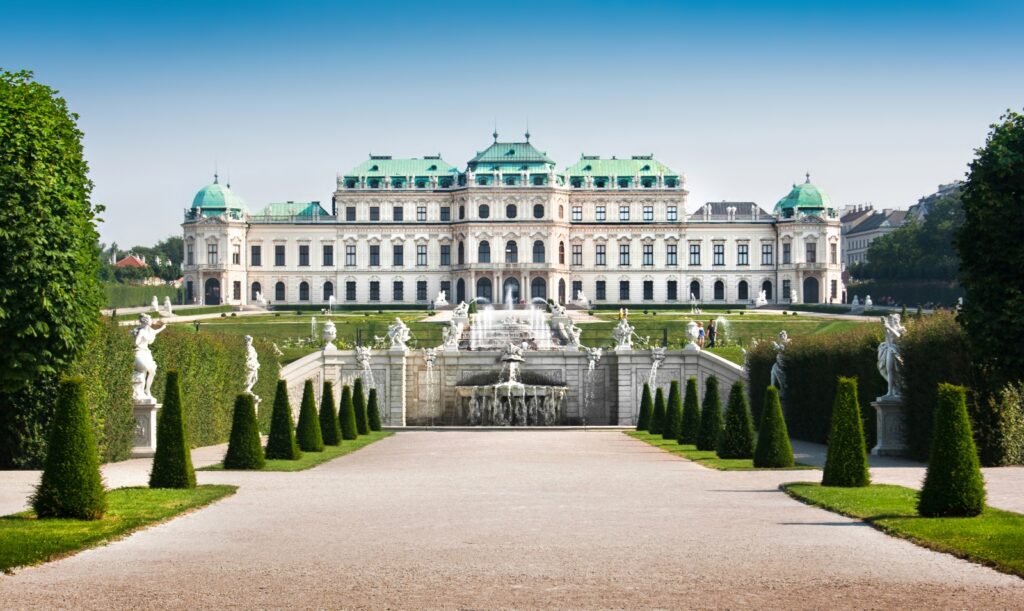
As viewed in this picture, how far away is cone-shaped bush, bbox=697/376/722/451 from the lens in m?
23.0

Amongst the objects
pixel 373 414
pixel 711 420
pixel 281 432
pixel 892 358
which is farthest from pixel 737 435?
pixel 373 414

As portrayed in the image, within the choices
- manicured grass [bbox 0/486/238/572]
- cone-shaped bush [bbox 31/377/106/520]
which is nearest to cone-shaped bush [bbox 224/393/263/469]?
manicured grass [bbox 0/486/238/572]

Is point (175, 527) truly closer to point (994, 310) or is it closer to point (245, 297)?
point (994, 310)

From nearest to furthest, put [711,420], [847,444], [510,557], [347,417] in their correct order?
[510,557], [847,444], [711,420], [347,417]

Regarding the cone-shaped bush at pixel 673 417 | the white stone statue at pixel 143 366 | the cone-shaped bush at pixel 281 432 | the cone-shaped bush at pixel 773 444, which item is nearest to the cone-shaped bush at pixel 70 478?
the cone-shaped bush at pixel 281 432

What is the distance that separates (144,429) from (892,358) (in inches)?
475

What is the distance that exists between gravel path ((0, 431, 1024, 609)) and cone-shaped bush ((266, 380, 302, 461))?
4.26 m

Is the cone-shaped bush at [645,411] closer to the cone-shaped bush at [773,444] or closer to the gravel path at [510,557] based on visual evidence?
the cone-shaped bush at [773,444]

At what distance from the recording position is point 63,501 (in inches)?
473

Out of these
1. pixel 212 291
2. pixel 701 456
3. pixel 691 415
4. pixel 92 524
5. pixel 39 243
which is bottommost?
pixel 701 456

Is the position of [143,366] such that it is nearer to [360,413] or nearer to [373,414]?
[360,413]

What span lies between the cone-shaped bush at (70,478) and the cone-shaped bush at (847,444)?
7.74 m

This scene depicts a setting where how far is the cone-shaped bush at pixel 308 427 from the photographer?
74.3 feet

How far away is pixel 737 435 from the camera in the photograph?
68.1ft
